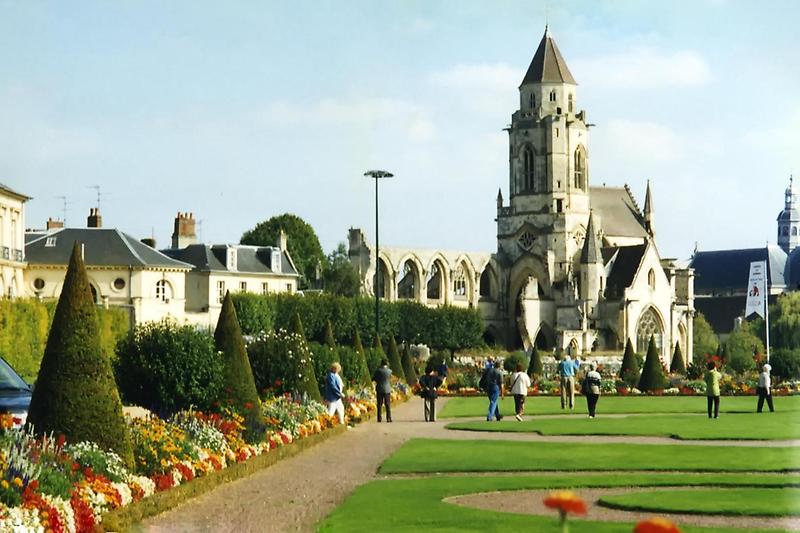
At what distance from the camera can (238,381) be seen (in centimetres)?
2358

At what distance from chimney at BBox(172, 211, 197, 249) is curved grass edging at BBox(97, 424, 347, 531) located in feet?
205

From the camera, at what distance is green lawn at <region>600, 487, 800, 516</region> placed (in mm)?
15391

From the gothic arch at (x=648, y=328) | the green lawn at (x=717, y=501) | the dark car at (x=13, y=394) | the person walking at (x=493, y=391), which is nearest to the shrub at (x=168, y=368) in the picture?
the dark car at (x=13, y=394)

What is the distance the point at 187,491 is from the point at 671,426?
1465 cm

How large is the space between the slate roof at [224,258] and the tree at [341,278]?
180 inches

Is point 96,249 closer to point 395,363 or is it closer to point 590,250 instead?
point 395,363

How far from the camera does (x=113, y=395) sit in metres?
16.3

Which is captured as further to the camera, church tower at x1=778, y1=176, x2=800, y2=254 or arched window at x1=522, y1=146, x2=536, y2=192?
church tower at x1=778, y1=176, x2=800, y2=254

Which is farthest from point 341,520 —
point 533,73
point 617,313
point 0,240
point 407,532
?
point 533,73

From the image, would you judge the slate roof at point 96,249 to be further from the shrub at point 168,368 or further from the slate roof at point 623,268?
the shrub at point 168,368

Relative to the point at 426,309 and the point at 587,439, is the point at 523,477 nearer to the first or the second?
the point at 587,439

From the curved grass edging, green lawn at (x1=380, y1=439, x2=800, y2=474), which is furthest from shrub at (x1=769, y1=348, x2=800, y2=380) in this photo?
the curved grass edging

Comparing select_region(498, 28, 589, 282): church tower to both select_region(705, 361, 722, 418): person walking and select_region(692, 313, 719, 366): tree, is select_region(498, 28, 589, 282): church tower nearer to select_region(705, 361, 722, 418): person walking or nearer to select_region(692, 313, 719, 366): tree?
select_region(692, 313, 719, 366): tree

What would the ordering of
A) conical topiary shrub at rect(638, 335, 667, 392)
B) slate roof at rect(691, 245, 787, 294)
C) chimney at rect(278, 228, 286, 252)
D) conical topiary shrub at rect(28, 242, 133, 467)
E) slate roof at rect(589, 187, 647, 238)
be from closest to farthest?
conical topiary shrub at rect(28, 242, 133, 467) < conical topiary shrub at rect(638, 335, 667, 392) < chimney at rect(278, 228, 286, 252) < slate roof at rect(589, 187, 647, 238) < slate roof at rect(691, 245, 787, 294)
